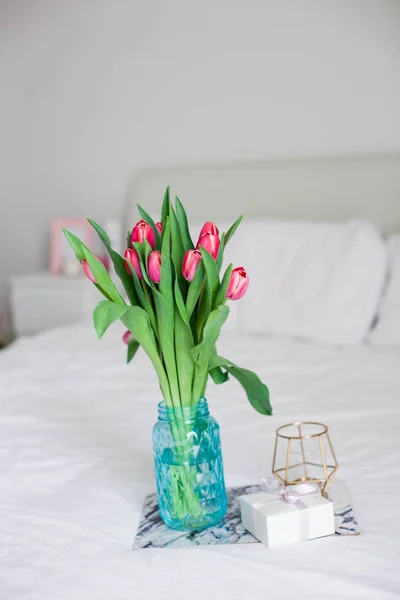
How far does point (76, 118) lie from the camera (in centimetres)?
371

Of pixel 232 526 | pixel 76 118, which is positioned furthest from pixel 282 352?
pixel 76 118

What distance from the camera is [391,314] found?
250cm

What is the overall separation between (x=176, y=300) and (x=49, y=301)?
2.50 meters

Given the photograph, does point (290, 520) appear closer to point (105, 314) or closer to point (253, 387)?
point (253, 387)

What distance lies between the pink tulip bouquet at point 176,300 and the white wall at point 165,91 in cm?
229

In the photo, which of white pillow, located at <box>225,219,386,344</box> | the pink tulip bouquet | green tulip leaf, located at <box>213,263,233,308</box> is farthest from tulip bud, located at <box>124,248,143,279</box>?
white pillow, located at <box>225,219,386,344</box>

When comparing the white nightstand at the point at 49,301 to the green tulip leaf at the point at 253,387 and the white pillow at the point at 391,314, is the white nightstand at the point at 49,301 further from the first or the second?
the green tulip leaf at the point at 253,387

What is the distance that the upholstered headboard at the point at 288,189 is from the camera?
2.97 meters

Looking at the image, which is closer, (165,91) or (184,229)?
(184,229)

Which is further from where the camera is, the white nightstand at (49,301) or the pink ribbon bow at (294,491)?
the white nightstand at (49,301)

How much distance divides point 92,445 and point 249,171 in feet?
6.62

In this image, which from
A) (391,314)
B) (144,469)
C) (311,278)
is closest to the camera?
(144,469)

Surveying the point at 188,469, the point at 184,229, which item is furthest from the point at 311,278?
the point at 188,469

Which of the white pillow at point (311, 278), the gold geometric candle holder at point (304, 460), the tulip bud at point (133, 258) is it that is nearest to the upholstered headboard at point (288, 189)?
the white pillow at point (311, 278)
